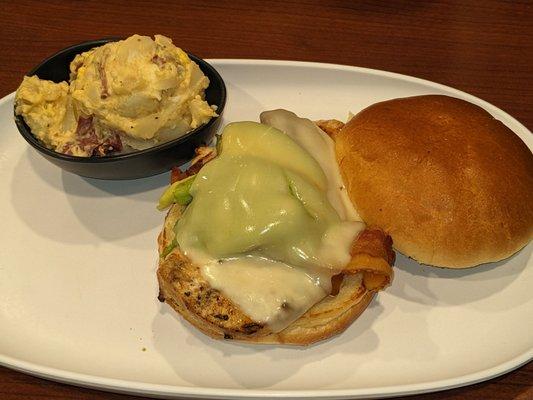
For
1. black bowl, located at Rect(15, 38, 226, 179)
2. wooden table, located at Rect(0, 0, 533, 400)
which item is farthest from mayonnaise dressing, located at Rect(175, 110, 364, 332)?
wooden table, located at Rect(0, 0, 533, 400)

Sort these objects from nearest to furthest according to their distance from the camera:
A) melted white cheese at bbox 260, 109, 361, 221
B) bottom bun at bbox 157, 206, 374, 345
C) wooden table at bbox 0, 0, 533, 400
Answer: bottom bun at bbox 157, 206, 374, 345 → melted white cheese at bbox 260, 109, 361, 221 → wooden table at bbox 0, 0, 533, 400

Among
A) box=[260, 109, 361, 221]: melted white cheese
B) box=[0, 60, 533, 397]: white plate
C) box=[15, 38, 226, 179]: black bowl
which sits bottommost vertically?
box=[0, 60, 533, 397]: white plate

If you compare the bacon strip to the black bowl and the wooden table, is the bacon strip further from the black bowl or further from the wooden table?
the wooden table

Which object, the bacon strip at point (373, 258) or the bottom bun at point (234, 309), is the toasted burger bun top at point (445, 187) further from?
the bottom bun at point (234, 309)

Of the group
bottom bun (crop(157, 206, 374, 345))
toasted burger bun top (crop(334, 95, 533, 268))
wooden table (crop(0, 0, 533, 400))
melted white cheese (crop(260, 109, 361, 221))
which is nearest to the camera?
bottom bun (crop(157, 206, 374, 345))

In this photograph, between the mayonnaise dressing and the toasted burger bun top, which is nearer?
the mayonnaise dressing

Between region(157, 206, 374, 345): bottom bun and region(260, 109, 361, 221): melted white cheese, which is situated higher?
region(260, 109, 361, 221): melted white cheese
